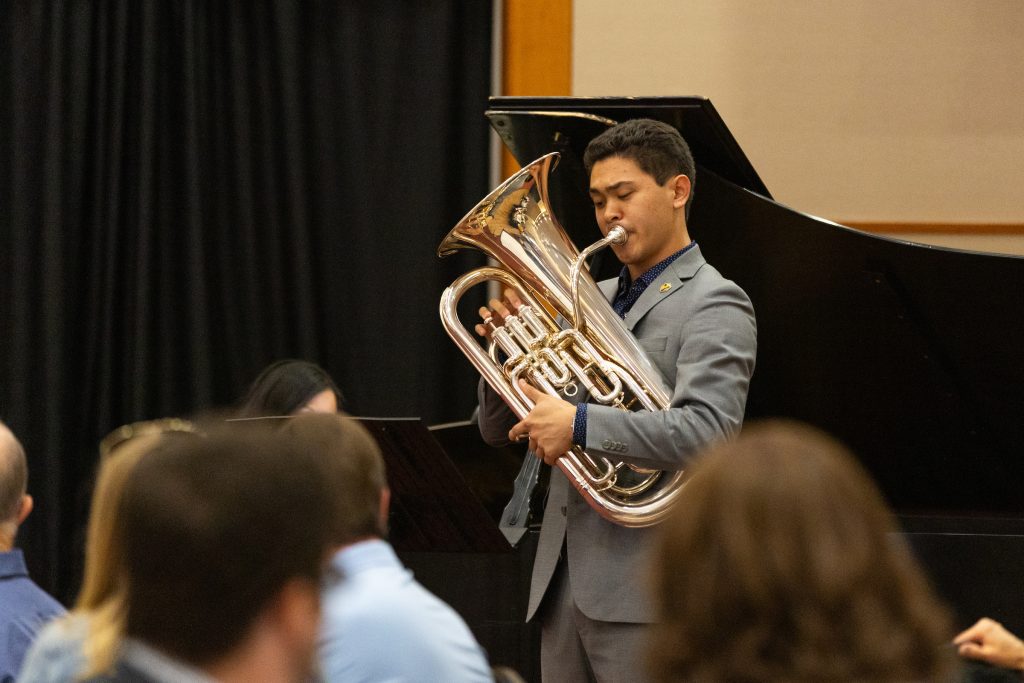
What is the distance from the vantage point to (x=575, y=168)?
305cm

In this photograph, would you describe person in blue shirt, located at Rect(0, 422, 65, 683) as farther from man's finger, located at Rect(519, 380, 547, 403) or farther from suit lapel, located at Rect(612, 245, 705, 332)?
suit lapel, located at Rect(612, 245, 705, 332)

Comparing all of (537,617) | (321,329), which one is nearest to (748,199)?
(537,617)

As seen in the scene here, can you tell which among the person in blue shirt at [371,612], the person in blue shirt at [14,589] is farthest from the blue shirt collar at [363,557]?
the person in blue shirt at [14,589]

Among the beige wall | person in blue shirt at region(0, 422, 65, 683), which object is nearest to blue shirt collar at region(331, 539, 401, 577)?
person in blue shirt at region(0, 422, 65, 683)

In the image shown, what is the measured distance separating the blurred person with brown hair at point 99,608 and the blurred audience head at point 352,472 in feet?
0.90

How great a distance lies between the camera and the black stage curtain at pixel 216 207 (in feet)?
13.8

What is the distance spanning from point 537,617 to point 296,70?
2.46 metres

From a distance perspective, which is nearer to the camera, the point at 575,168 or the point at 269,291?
the point at 575,168

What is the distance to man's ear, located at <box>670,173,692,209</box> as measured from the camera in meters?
2.56

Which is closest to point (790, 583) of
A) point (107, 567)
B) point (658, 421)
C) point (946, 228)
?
point (107, 567)

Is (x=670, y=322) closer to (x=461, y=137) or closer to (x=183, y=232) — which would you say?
(x=461, y=137)

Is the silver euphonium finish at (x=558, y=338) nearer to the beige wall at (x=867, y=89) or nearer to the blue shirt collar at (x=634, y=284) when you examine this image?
the blue shirt collar at (x=634, y=284)

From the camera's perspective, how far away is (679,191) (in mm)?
2562

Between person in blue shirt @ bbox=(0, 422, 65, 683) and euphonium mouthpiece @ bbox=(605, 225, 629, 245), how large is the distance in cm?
117
